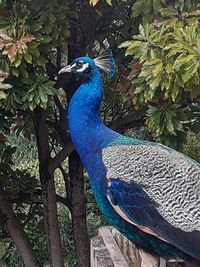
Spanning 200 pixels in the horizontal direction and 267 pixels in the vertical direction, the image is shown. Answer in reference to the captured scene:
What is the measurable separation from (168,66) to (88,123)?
41 cm

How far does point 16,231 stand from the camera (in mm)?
4418

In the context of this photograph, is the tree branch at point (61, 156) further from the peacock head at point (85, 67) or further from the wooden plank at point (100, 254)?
the peacock head at point (85, 67)

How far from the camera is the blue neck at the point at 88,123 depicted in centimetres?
241

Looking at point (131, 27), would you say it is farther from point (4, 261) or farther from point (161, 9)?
point (4, 261)

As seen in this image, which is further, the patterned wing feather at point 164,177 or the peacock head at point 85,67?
Result: the peacock head at point 85,67

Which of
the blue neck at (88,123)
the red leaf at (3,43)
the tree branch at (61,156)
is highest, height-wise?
the red leaf at (3,43)

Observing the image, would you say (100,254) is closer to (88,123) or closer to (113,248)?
(113,248)

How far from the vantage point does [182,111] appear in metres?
3.01

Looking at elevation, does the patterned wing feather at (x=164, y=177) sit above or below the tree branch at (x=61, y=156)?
above

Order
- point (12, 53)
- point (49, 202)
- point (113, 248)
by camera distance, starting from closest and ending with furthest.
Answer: point (12, 53)
point (113, 248)
point (49, 202)

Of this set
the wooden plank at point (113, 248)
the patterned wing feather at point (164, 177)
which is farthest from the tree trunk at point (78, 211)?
the patterned wing feather at point (164, 177)

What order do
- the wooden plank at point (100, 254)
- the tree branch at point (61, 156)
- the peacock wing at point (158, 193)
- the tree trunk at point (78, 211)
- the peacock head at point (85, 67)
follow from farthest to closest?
the tree trunk at point (78, 211), the tree branch at point (61, 156), the wooden plank at point (100, 254), the peacock head at point (85, 67), the peacock wing at point (158, 193)

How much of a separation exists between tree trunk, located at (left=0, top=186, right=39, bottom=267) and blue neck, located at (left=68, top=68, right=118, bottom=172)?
1946mm

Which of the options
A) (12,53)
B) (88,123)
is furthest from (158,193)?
(12,53)
